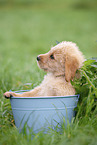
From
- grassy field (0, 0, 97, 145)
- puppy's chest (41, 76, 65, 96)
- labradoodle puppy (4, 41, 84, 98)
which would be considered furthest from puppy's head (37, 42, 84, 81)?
grassy field (0, 0, 97, 145)

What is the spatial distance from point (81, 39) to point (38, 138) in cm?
1254

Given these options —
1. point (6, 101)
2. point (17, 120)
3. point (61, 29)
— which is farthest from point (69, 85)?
point (61, 29)

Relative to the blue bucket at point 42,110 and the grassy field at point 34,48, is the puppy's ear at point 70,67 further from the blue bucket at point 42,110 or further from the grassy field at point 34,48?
the grassy field at point 34,48

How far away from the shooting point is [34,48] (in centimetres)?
1173

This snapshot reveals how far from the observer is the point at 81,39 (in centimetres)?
1425

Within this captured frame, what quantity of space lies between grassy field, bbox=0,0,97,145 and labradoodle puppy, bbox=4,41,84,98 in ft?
1.46

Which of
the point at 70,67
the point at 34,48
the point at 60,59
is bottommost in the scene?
the point at 70,67

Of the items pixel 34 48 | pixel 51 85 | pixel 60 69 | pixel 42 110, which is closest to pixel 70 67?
pixel 60 69

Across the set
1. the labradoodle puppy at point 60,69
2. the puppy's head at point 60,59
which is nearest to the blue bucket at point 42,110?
the labradoodle puppy at point 60,69

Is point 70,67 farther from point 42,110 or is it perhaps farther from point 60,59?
point 42,110

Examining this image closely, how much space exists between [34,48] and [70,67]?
9098 mm

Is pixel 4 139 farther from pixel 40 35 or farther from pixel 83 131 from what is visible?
pixel 40 35

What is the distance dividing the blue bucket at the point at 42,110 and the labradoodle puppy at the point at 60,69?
179 mm

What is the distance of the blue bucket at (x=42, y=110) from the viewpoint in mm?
2520
